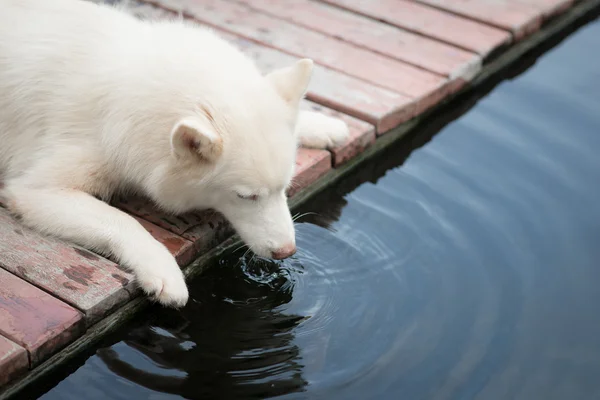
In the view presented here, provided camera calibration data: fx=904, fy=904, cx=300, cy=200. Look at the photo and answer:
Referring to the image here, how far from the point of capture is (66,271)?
10.6 feet

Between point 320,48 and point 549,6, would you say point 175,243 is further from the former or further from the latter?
point 549,6

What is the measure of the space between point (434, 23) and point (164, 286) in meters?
2.75

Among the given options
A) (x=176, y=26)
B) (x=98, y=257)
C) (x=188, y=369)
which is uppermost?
(x=176, y=26)

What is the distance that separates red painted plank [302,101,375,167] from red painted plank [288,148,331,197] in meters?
0.06

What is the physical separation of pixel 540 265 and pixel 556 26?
2349 mm

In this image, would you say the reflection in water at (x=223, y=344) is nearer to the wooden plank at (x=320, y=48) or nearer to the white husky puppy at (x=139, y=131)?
the white husky puppy at (x=139, y=131)

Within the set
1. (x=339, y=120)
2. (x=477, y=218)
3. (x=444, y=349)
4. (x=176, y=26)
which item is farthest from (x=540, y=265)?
(x=176, y=26)

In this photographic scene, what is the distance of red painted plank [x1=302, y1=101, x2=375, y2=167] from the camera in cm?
Result: 417

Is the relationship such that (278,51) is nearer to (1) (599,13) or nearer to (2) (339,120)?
(2) (339,120)

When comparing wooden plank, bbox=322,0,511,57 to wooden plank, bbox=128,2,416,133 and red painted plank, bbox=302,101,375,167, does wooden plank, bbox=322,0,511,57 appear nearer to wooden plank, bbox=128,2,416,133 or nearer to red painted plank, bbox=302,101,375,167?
wooden plank, bbox=128,2,416,133

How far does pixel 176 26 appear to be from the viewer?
141 inches

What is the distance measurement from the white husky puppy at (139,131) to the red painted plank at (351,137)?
2.55 feet

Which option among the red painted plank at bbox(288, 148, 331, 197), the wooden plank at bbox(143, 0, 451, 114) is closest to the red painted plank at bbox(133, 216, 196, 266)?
the red painted plank at bbox(288, 148, 331, 197)

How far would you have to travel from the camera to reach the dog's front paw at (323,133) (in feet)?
13.4
